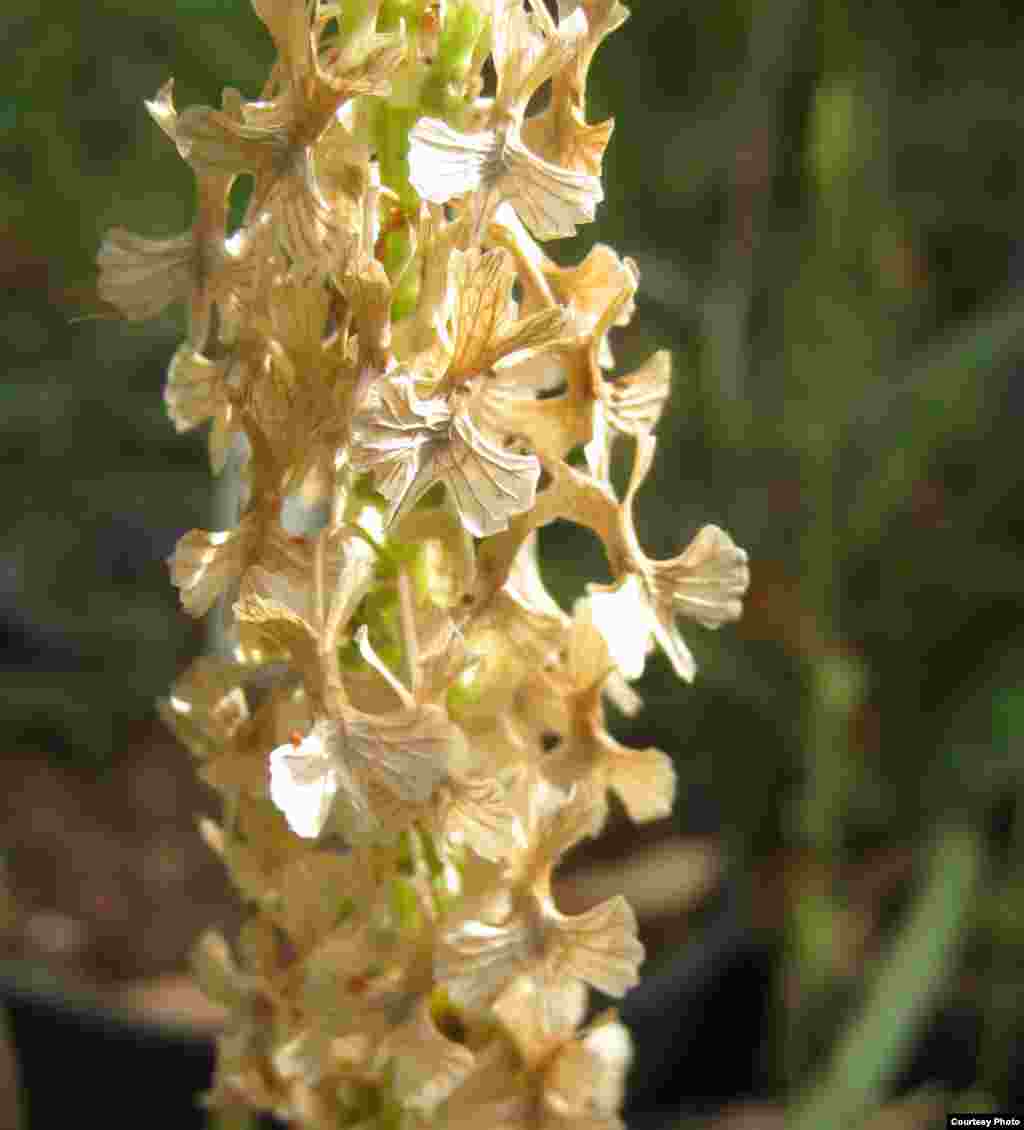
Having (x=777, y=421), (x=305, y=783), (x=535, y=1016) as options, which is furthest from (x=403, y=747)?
(x=777, y=421)

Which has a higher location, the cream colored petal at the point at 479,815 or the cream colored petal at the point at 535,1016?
the cream colored petal at the point at 479,815

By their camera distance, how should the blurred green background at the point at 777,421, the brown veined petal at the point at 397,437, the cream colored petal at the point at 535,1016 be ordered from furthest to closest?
the blurred green background at the point at 777,421 < the cream colored petal at the point at 535,1016 < the brown veined petal at the point at 397,437

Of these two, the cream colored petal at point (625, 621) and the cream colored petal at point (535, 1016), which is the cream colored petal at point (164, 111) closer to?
the cream colored petal at point (625, 621)

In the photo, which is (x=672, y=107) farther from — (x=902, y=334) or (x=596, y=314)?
(x=596, y=314)

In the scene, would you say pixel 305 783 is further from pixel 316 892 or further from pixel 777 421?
pixel 777 421

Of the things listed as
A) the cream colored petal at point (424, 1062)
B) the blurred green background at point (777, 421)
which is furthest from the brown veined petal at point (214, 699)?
the blurred green background at point (777, 421)

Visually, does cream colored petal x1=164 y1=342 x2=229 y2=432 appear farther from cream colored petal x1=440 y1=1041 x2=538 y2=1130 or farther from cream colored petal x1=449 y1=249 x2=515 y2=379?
cream colored petal x1=440 y1=1041 x2=538 y2=1130

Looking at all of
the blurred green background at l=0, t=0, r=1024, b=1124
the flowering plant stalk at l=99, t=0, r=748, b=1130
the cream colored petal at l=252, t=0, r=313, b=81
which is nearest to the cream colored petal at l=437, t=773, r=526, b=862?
the flowering plant stalk at l=99, t=0, r=748, b=1130
